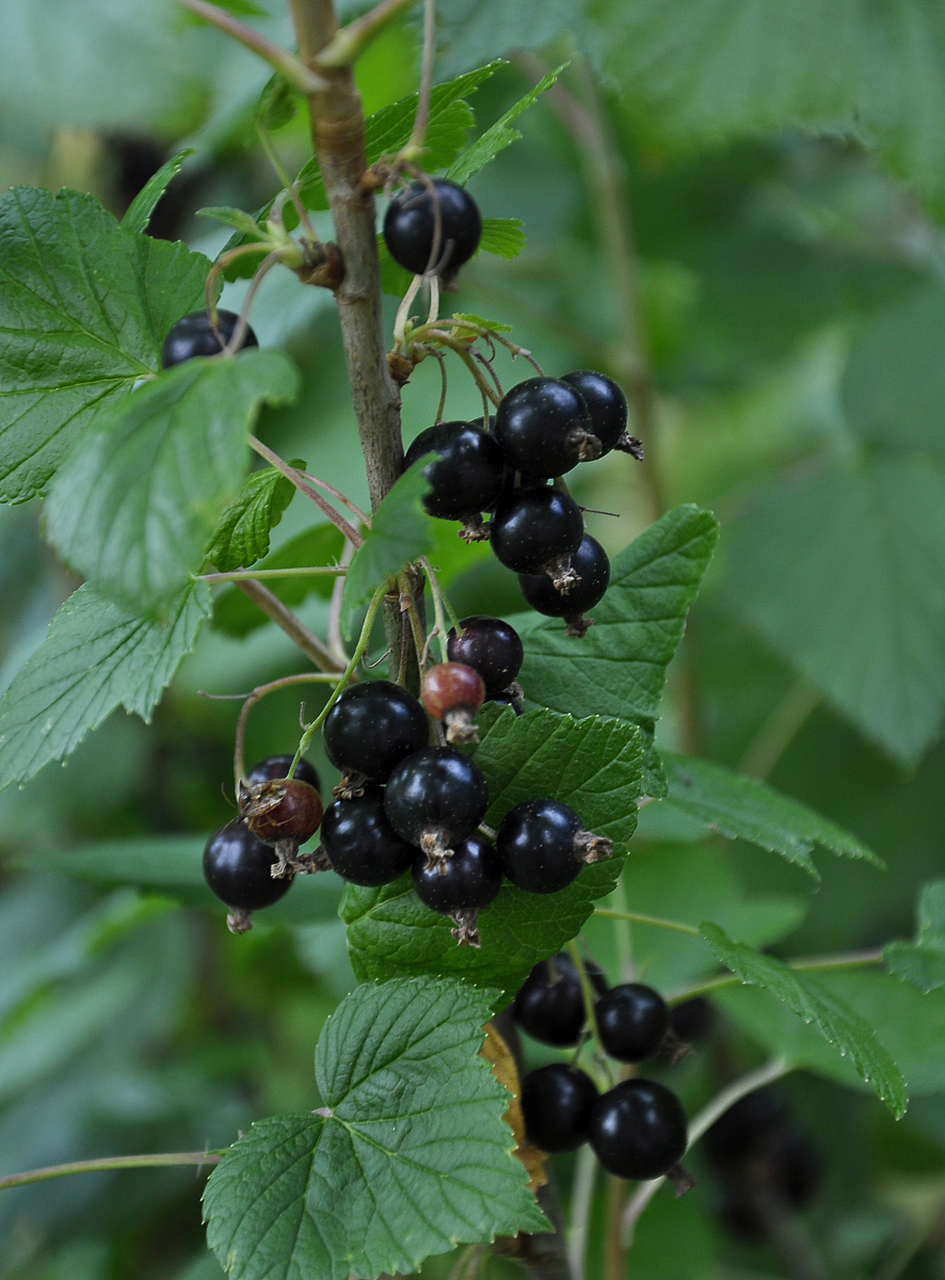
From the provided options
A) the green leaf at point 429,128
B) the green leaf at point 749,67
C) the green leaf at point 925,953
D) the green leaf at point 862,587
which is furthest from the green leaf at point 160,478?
the green leaf at point 862,587

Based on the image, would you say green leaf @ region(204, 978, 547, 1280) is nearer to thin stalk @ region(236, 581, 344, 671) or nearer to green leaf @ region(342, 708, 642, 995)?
green leaf @ region(342, 708, 642, 995)

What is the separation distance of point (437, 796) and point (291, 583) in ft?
0.75

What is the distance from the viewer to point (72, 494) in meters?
0.32

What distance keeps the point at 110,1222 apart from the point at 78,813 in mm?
489

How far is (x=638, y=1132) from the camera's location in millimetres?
453

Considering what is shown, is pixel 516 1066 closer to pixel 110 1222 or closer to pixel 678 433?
pixel 110 1222

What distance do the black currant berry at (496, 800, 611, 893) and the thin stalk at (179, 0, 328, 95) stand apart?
0.23 meters

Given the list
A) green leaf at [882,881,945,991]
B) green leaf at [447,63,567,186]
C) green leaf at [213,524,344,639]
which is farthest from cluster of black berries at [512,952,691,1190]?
green leaf at [447,63,567,186]

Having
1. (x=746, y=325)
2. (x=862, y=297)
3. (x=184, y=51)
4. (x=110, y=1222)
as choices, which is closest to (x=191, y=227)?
(x=184, y=51)

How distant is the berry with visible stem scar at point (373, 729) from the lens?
38cm

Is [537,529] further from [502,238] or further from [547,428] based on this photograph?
[502,238]

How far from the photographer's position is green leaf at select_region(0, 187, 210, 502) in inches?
16.0

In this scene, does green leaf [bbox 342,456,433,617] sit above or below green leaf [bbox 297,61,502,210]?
below

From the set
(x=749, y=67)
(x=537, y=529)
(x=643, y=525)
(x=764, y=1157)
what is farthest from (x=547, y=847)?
(x=643, y=525)
